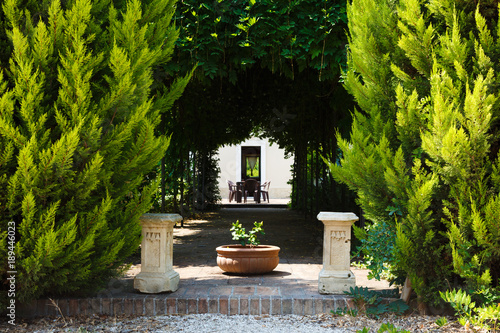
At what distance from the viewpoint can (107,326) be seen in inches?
159

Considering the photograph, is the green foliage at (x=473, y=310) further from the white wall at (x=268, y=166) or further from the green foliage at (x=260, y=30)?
the white wall at (x=268, y=166)

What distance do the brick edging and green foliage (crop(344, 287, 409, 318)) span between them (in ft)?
0.27

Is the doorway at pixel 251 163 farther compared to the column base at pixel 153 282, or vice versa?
the doorway at pixel 251 163

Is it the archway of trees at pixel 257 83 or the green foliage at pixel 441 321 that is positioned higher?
the archway of trees at pixel 257 83

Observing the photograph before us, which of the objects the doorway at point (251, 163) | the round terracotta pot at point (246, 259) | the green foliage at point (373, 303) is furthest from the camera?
the doorway at point (251, 163)

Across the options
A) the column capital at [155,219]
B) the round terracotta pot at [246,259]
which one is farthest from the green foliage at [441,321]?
the column capital at [155,219]

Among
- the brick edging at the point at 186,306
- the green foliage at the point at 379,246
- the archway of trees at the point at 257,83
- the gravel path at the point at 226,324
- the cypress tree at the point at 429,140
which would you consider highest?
the archway of trees at the point at 257,83

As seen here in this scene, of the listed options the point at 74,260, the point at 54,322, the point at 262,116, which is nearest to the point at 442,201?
the point at 74,260

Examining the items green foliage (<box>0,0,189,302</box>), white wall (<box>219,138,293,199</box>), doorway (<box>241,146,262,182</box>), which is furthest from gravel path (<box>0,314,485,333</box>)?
doorway (<box>241,146,262,182</box>)

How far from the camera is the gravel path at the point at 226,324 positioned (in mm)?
3949

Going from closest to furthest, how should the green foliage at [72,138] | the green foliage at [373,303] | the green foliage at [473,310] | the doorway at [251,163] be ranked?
the green foliage at [473,310] < the green foliage at [72,138] < the green foliage at [373,303] < the doorway at [251,163]

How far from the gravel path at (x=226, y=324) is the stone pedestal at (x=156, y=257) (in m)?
0.40

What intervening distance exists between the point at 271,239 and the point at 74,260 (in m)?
5.41

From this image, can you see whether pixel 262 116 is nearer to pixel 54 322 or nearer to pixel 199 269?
pixel 199 269
